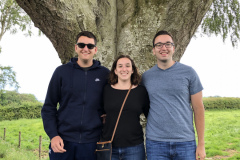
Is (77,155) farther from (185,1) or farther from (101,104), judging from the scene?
(185,1)

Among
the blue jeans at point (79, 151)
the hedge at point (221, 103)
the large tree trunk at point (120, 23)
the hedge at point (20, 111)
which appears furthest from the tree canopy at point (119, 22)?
the hedge at point (221, 103)

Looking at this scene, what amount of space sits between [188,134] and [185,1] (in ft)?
8.33

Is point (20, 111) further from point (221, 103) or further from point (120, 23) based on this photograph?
point (221, 103)

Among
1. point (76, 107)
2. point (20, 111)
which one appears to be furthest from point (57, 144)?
point (20, 111)

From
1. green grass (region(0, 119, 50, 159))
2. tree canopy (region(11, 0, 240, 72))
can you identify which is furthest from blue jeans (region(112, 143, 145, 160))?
green grass (region(0, 119, 50, 159))

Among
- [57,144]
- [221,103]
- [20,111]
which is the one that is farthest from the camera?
[221,103]

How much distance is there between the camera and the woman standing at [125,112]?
258 centimetres

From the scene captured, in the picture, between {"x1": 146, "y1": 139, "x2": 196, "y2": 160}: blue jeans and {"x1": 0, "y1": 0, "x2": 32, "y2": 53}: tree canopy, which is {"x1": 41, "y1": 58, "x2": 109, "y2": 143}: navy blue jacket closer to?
{"x1": 146, "y1": 139, "x2": 196, "y2": 160}: blue jeans

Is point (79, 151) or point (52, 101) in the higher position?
point (52, 101)

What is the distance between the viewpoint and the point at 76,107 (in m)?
2.75

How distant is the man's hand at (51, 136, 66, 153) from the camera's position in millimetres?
2684

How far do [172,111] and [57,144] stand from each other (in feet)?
4.37

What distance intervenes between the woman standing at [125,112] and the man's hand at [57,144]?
1.55 feet

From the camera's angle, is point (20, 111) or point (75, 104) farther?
point (20, 111)
